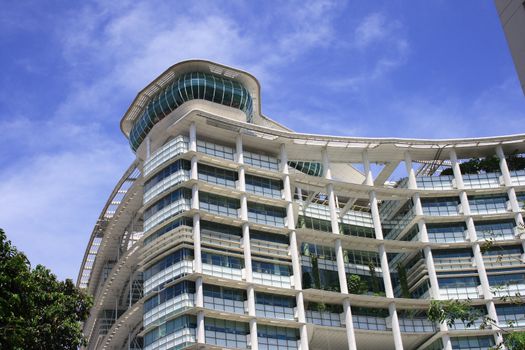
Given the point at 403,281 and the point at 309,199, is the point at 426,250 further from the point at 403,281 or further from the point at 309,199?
the point at 309,199

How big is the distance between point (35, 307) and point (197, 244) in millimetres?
18871

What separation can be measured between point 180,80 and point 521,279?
3569cm

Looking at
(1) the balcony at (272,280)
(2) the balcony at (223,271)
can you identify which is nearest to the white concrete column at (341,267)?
(1) the balcony at (272,280)

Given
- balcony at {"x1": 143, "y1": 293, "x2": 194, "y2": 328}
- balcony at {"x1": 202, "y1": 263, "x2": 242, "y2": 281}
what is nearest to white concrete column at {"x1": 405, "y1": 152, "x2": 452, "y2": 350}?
balcony at {"x1": 202, "y1": 263, "x2": 242, "y2": 281}

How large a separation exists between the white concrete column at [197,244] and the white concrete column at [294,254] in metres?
8.52

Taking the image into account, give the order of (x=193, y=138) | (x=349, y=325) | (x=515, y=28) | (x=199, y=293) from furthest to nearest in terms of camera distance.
Result: (x=193, y=138) < (x=349, y=325) < (x=199, y=293) < (x=515, y=28)

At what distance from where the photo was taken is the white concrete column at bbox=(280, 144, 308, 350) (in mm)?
59344

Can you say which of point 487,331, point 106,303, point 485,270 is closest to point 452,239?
point 485,270

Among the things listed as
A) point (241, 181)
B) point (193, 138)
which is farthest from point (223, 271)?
point (193, 138)

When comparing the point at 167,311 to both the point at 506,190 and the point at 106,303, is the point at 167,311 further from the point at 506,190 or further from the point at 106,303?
the point at 506,190

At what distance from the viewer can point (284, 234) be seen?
6400 centimetres

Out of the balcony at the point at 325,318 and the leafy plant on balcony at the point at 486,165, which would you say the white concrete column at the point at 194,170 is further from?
the leafy plant on balcony at the point at 486,165

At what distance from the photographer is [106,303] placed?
74.9 meters

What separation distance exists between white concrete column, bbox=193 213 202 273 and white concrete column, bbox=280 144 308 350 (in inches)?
336
